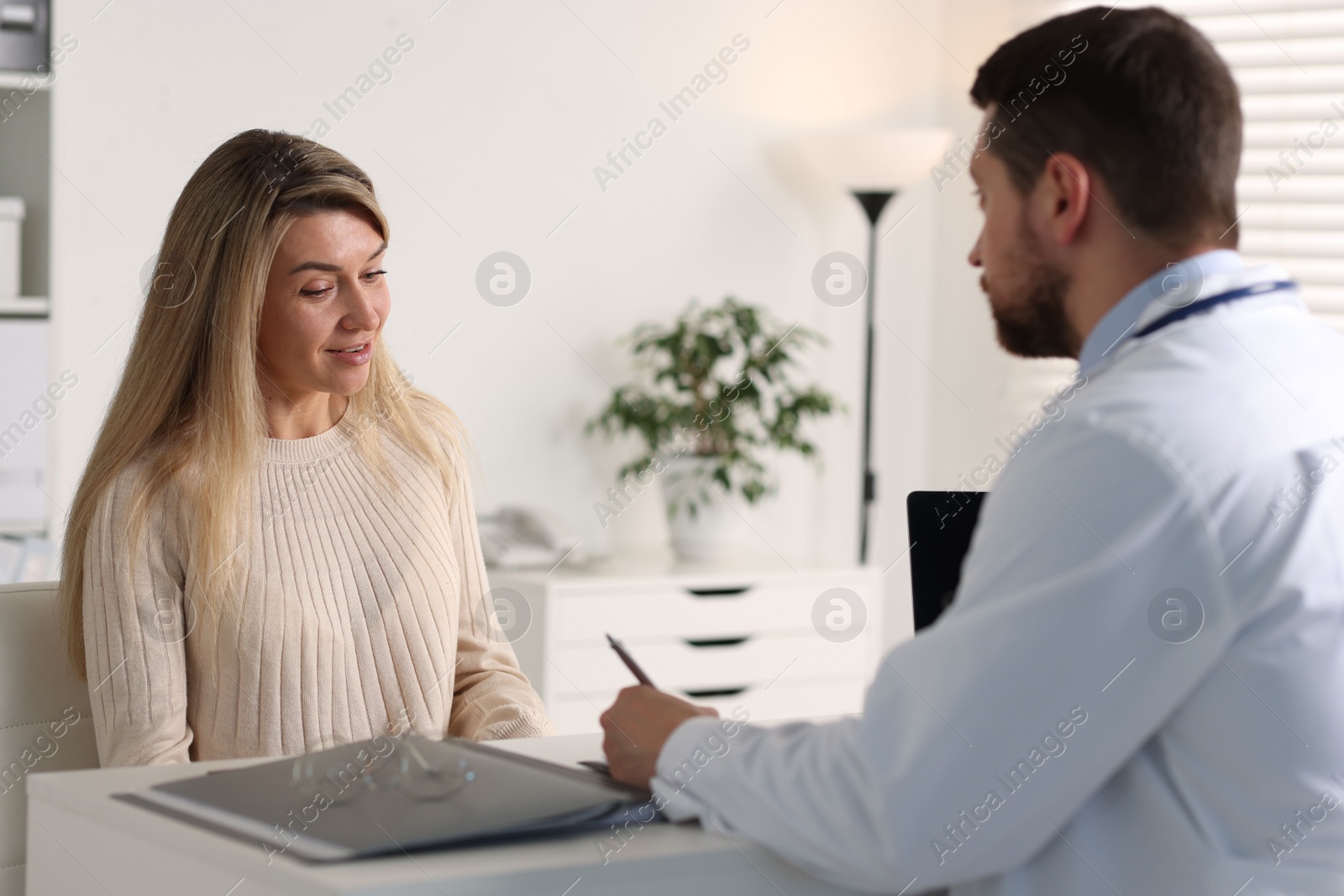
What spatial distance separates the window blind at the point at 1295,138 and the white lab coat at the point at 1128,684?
107 inches

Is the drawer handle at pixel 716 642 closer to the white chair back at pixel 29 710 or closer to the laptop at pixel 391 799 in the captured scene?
the white chair back at pixel 29 710

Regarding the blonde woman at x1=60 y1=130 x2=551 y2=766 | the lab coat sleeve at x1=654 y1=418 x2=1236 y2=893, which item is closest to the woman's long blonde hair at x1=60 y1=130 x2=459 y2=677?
the blonde woman at x1=60 y1=130 x2=551 y2=766

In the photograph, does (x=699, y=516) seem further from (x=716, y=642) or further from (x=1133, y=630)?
(x=1133, y=630)

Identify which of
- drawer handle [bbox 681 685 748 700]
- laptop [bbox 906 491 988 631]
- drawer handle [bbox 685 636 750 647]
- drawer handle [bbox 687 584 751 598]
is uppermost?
laptop [bbox 906 491 988 631]

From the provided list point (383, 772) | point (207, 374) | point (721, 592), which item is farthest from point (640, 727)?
point (721, 592)

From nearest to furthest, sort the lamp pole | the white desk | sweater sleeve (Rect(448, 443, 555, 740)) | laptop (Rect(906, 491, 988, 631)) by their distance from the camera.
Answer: the white desk
laptop (Rect(906, 491, 988, 631))
sweater sleeve (Rect(448, 443, 555, 740))
the lamp pole

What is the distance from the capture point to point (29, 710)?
1.71 m

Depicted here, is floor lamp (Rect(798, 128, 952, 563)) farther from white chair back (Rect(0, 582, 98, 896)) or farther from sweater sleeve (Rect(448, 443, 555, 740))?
white chair back (Rect(0, 582, 98, 896))

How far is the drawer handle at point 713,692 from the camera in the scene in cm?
359

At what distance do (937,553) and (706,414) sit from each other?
8.41 ft

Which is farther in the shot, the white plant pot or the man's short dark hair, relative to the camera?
the white plant pot

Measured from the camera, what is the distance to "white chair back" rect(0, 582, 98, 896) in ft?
5.56

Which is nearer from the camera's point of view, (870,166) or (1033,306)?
(1033,306)

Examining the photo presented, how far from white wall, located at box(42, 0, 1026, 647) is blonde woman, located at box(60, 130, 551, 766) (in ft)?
4.56
